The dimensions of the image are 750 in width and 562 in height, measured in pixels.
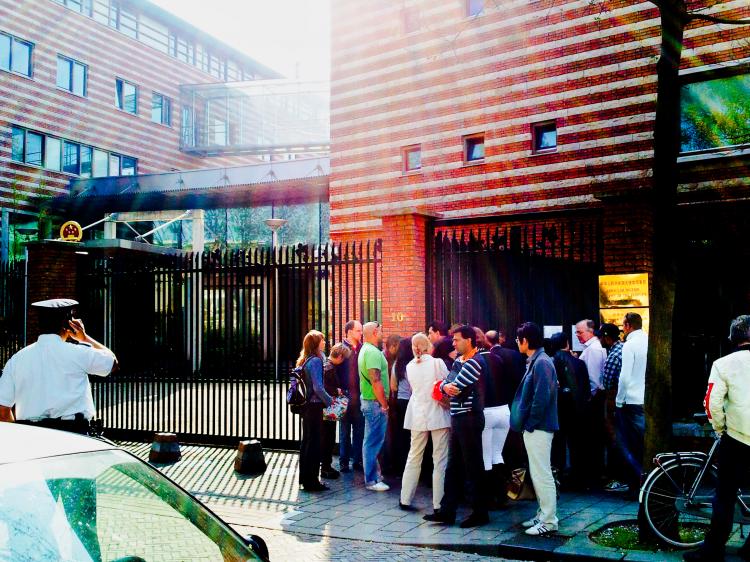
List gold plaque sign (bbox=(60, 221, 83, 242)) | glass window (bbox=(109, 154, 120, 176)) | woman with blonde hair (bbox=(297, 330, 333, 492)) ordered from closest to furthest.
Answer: woman with blonde hair (bbox=(297, 330, 333, 492))
gold plaque sign (bbox=(60, 221, 83, 242))
glass window (bbox=(109, 154, 120, 176))

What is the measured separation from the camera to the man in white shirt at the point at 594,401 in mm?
9516

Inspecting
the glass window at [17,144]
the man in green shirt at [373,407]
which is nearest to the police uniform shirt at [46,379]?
the man in green shirt at [373,407]

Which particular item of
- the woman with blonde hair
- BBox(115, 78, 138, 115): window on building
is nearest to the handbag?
the woman with blonde hair

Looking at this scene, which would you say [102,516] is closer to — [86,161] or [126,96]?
[86,161]

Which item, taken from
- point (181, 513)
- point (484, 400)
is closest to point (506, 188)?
point (484, 400)

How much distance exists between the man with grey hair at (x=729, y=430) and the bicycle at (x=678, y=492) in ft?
1.35

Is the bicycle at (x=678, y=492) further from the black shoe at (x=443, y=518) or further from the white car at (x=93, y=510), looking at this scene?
the white car at (x=93, y=510)

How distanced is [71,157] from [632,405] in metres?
31.7

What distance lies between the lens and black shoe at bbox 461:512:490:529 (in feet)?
25.2

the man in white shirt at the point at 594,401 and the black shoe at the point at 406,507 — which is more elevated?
the man in white shirt at the point at 594,401

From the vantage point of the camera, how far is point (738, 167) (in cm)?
1470

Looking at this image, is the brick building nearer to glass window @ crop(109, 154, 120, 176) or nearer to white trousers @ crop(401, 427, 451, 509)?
white trousers @ crop(401, 427, 451, 509)

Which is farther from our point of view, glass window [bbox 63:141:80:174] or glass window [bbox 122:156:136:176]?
glass window [bbox 122:156:136:176]

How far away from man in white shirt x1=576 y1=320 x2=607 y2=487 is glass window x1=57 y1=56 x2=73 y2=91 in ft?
101
